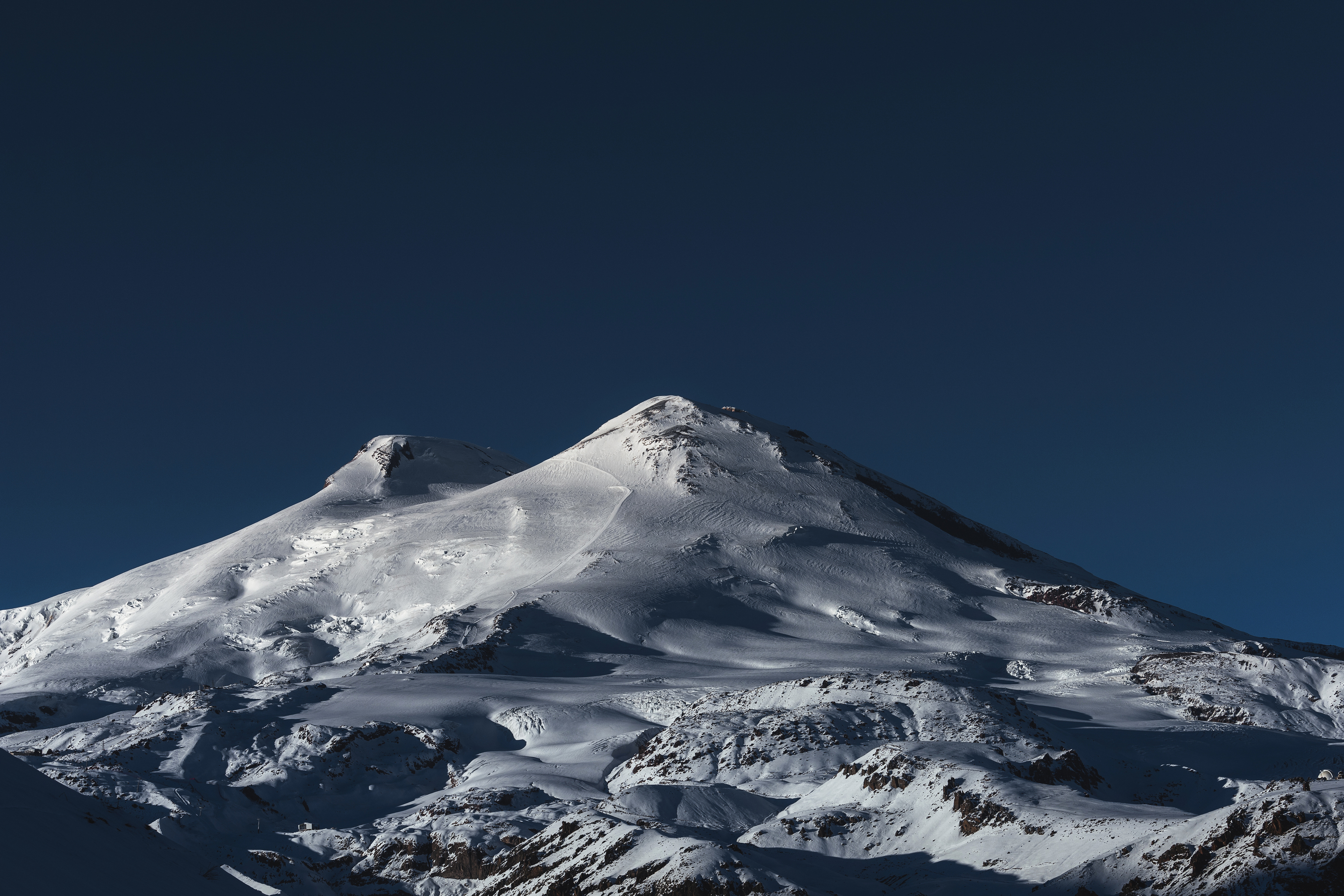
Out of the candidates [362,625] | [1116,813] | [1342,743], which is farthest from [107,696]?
[1342,743]

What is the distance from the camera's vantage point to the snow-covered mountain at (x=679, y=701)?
90.9 ft

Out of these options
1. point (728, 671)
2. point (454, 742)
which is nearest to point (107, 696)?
point (454, 742)

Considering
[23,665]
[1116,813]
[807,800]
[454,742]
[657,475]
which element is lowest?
[23,665]

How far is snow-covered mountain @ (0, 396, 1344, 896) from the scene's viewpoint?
90.9ft

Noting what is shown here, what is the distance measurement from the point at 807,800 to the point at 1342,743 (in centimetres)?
3334

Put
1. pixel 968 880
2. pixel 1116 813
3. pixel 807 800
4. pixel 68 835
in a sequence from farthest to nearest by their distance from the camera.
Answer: pixel 807 800, pixel 1116 813, pixel 968 880, pixel 68 835

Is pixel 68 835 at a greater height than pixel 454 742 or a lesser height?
greater

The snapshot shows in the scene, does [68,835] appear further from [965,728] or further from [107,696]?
[107,696]

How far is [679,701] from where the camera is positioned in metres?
58.4

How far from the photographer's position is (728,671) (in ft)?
230

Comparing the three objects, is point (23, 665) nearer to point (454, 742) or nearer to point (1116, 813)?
point (454, 742)

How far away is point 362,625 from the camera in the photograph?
306 feet

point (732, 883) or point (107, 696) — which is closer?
point (732, 883)

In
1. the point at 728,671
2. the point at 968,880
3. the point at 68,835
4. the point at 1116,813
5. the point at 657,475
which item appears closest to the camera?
the point at 68,835
